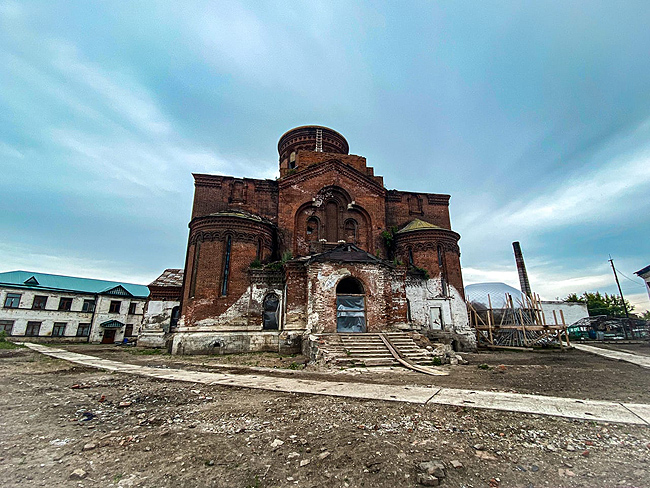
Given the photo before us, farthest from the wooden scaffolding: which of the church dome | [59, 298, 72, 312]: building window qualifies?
[59, 298, 72, 312]: building window

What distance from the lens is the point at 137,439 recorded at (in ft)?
13.3

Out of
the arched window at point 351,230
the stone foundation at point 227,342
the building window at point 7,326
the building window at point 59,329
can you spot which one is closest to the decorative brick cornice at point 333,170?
the arched window at point 351,230

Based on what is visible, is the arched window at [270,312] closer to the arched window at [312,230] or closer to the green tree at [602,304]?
the arched window at [312,230]

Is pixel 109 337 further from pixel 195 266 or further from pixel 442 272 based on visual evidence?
pixel 442 272

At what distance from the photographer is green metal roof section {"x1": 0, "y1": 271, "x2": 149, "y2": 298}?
34.0 metres

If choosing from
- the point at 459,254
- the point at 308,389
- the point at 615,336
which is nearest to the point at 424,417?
the point at 308,389

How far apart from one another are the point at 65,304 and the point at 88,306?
222 cm

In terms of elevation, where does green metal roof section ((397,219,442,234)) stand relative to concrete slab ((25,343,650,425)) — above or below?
above

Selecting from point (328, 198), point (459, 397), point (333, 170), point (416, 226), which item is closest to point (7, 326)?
point (328, 198)

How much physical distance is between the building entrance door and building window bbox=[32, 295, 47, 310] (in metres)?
6.72

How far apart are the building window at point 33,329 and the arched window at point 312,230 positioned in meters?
→ 33.0

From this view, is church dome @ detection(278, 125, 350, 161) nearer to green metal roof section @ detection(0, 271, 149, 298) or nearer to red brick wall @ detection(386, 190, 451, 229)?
red brick wall @ detection(386, 190, 451, 229)

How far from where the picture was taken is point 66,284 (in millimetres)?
37250

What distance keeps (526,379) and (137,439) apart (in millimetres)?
9562
